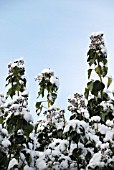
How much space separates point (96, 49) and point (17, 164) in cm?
271

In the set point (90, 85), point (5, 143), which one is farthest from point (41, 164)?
point (90, 85)

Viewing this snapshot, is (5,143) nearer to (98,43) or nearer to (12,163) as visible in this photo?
(12,163)

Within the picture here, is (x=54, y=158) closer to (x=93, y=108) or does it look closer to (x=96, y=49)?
(x=93, y=108)

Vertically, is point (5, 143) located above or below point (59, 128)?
below

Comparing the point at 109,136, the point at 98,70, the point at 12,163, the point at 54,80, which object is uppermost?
the point at 54,80

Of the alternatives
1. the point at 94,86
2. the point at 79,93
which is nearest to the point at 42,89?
the point at 79,93

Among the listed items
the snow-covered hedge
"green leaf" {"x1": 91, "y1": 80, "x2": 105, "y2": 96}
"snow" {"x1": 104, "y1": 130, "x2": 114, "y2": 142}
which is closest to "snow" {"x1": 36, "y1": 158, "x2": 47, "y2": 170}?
the snow-covered hedge

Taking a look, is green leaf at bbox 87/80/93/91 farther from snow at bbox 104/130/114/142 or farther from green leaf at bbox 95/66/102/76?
snow at bbox 104/130/114/142

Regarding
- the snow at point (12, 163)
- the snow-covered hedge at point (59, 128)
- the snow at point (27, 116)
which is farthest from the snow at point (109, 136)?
the snow at point (12, 163)

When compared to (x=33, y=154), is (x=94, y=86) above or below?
above

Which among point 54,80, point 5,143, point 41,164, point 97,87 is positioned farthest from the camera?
point 54,80

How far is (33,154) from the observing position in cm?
630

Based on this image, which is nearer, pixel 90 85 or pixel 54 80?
pixel 90 85

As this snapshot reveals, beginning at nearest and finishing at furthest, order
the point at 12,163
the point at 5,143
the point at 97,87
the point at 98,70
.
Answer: the point at 5,143 < the point at 12,163 < the point at 97,87 < the point at 98,70
